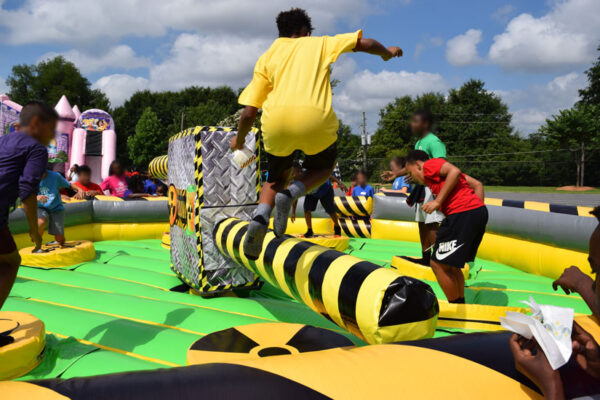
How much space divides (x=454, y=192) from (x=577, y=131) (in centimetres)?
2153

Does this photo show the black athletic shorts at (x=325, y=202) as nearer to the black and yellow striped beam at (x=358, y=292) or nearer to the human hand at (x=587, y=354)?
the black and yellow striped beam at (x=358, y=292)

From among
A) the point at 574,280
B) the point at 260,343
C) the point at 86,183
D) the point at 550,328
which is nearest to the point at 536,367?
the point at 550,328

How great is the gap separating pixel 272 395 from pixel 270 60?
1484mm

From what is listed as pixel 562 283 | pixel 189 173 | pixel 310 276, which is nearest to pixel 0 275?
pixel 189 173

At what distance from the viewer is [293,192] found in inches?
80.2

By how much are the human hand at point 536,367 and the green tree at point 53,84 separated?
37.8 metres

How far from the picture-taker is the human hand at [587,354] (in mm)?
1027

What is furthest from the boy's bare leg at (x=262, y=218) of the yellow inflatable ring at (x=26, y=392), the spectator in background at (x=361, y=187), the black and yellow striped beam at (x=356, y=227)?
the spectator in background at (x=361, y=187)

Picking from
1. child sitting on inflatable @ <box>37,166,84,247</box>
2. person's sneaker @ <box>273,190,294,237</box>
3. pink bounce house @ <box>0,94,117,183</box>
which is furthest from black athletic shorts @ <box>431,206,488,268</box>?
pink bounce house @ <box>0,94,117,183</box>

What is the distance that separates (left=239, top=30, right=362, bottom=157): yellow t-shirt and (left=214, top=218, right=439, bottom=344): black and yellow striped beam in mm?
518

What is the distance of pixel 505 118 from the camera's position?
110 feet

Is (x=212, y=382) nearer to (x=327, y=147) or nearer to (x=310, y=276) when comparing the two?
(x=310, y=276)

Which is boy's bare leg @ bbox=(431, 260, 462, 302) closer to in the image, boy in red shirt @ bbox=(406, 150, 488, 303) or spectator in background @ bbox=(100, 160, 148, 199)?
boy in red shirt @ bbox=(406, 150, 488, 303)

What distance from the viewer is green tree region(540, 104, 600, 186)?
65.2 ft
